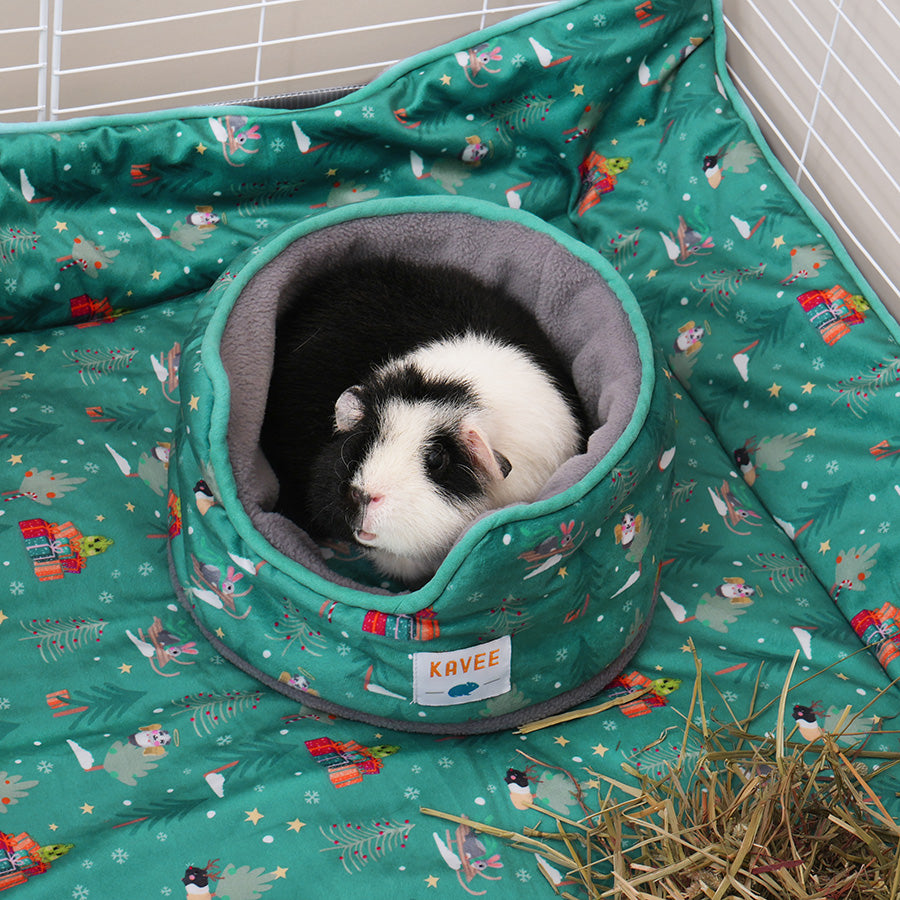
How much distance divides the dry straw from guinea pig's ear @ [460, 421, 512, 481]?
0.46 m

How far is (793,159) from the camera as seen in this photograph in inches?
88.4

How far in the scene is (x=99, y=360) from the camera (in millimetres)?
2139

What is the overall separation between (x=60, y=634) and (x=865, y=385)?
1.51 m

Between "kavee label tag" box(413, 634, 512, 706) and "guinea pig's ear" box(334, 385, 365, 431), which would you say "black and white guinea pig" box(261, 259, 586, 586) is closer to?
"guinea pig's ear" box(334, 385, 365, 431)

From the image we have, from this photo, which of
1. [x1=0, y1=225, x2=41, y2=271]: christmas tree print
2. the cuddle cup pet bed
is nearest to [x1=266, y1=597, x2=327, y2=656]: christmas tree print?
the cuddle cup pet bed

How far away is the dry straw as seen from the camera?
4.42 ft

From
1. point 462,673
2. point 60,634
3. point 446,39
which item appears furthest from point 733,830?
point 446,39

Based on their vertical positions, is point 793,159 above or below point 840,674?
above

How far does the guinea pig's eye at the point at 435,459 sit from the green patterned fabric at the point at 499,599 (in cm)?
24

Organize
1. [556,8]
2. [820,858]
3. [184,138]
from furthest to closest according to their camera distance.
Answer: [556,8] → [184,138] → [820,858]

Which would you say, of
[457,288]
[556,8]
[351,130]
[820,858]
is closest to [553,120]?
[556,8]

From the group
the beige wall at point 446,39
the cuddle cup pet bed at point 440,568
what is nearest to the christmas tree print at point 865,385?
the beige wall at point 446,39

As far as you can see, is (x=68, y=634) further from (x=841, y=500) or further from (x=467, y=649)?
(x=841, y=500)

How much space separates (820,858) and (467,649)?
0.57 meters
